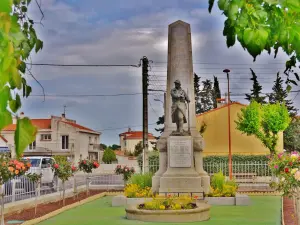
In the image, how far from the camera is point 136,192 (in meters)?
23.5

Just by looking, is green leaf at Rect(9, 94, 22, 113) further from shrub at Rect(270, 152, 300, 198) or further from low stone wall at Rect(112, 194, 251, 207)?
low stone wall at Rect(112, 194, 251, 207)

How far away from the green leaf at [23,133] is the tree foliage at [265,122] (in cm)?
4924

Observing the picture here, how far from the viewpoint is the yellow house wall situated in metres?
57.4

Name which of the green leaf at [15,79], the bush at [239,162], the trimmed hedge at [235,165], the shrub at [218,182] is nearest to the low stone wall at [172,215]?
the shrub at [218,182]

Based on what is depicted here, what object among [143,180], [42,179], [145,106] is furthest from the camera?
[145,106]

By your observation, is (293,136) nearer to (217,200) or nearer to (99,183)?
(99,183)

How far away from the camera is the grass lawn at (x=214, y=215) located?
56.6 feet

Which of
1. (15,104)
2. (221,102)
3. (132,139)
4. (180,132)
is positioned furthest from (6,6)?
(132,139)

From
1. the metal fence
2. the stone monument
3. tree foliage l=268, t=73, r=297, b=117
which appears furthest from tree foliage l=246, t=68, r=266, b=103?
the stone monument

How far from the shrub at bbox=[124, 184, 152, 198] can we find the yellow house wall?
3375 centimetres

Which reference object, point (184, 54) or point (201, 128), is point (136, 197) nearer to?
point (184, 54)

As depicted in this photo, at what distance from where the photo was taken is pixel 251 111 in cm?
5197

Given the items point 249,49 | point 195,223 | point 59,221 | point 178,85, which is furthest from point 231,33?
point 178,85

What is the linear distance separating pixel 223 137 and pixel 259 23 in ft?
183
